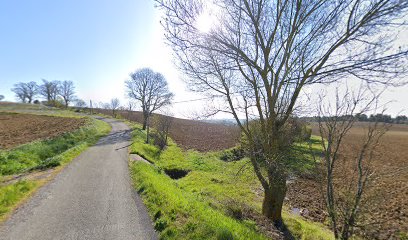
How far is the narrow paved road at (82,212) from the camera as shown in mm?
5480

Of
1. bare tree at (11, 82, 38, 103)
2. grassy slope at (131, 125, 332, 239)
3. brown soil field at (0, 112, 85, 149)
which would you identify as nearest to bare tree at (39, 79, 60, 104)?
bare tree at (11, 82, 38, 103)

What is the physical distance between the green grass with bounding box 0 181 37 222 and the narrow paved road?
30cm

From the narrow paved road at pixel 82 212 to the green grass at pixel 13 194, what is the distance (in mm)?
301

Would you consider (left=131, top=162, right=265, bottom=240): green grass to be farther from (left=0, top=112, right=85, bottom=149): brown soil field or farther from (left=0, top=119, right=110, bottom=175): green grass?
(left=0, top=112, right=85, bottom=149): brown soil field

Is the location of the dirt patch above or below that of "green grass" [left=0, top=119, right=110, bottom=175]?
below

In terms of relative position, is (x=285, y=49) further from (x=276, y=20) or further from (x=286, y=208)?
(x=286, y=208)

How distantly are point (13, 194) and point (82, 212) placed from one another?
2684 millimetres

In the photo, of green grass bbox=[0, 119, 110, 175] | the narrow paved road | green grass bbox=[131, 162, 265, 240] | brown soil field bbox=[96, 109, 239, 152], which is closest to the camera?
green grass bbox=[131, 162, 265, 240]

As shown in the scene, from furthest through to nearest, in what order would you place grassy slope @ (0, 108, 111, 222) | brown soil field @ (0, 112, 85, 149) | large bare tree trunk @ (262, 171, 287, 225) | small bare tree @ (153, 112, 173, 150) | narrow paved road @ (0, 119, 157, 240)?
Answer: small bare tree @ (153, 112, 173, 150) < brown soil field @ (0, 112, 85, 149) < large bare tree trunk @ (262, 171, 287, 225) < grassy slope @ (0, 108, 111, 222) < narrow paved road @ (0, 119, 157, 240)

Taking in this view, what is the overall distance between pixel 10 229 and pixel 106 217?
2.11 meters

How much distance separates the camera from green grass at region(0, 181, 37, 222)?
6.62m

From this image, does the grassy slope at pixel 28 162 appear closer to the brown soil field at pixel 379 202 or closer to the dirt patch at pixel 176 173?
the dirt patch at pixel 176 173

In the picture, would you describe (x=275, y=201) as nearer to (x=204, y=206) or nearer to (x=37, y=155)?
(x=204, y=206)

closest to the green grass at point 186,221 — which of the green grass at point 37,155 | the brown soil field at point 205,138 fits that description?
the brown soil field at point 205,138
